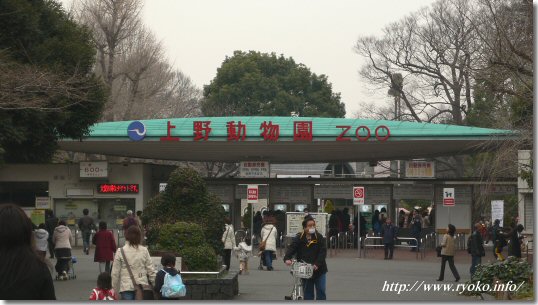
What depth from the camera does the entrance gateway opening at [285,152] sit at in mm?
39438

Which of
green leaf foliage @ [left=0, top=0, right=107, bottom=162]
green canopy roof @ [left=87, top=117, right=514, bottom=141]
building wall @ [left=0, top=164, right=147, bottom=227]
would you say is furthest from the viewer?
building wall @ [left=0, top=164, right=147, bottom=227]

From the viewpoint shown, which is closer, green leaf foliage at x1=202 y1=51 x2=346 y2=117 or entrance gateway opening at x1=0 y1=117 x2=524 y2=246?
entrance gateway opening at x1=0 y1=117 x2=524 y2=246

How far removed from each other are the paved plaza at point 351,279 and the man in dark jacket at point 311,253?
3.30m

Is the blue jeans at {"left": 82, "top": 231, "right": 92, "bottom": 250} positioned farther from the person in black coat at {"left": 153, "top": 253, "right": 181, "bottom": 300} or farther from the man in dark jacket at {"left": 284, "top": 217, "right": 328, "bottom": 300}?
the person in black coat at {"left": 153, "top": 253, "right": 181, "bottom": 300}

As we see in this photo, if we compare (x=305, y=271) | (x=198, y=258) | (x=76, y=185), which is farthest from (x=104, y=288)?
(x=76, y=185)

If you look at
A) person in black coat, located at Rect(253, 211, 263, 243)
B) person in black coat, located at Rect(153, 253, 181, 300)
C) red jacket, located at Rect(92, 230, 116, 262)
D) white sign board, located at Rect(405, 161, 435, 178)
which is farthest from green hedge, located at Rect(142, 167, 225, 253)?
white sign board, located at Rect(405, 161, 435, 178)

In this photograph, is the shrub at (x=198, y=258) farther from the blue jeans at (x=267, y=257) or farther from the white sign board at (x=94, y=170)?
the white sign board at (x=94, y=170)

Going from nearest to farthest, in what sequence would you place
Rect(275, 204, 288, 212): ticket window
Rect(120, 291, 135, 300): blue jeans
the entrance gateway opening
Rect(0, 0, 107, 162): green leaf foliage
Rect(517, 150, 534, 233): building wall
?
Rect(120, 291, 135, 300): blue jeans, Rect(0, 0, 107, 162): green leaf foliage, Rect(517, 150, 534, 233): building wall, the entrance gateway opening, Rect(275, 204, 288, 212): ticket window

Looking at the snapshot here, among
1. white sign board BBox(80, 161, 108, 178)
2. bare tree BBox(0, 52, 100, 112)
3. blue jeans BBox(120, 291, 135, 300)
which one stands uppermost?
bare tree BBox(0, 52, 100, 112)

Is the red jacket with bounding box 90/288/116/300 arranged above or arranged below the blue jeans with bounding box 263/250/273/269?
above

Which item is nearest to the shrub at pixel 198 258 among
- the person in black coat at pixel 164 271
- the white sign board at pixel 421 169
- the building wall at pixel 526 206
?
the person in black coat at pixel 164 271

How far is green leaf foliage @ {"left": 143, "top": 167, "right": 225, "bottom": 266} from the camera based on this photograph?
20.7 m

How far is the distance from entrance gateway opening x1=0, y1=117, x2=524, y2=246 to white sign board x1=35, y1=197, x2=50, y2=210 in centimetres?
21

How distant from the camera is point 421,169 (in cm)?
4359
